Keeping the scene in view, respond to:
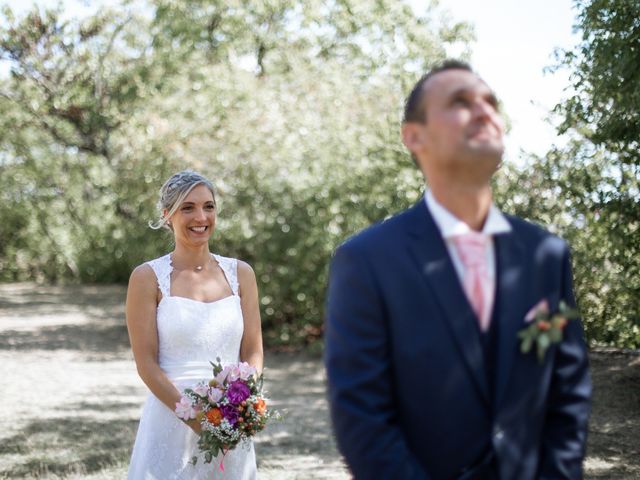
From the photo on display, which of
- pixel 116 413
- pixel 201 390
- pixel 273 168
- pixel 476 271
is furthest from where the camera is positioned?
pixel 273 168

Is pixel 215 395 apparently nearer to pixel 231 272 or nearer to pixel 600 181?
pixel 231 272

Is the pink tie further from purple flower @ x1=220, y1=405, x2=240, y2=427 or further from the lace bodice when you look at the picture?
the lace bodice

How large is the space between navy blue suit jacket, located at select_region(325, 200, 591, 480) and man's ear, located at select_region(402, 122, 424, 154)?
18 cm

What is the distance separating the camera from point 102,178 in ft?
90.8

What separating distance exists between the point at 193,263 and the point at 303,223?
9.39m

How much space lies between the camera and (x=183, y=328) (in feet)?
13.9

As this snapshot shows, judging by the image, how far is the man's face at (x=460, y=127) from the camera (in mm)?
2135

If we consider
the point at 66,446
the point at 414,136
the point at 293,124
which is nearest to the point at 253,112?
the point at 293,124

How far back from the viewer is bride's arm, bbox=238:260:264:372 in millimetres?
4453

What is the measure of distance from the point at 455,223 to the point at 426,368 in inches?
14.9

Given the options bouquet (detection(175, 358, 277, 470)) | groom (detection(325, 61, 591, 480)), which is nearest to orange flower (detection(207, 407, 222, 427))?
bouquet (detection(175, 358, 277, 470))

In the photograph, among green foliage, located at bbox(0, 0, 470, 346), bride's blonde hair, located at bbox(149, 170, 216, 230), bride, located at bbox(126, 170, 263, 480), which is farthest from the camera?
green foliage, located at bbox(0, 0, 470, 346)

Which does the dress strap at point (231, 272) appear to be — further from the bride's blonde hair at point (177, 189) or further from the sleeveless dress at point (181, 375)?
the bride's blonde hair at point (177, 189)

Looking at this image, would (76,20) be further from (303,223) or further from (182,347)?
(182,347)
